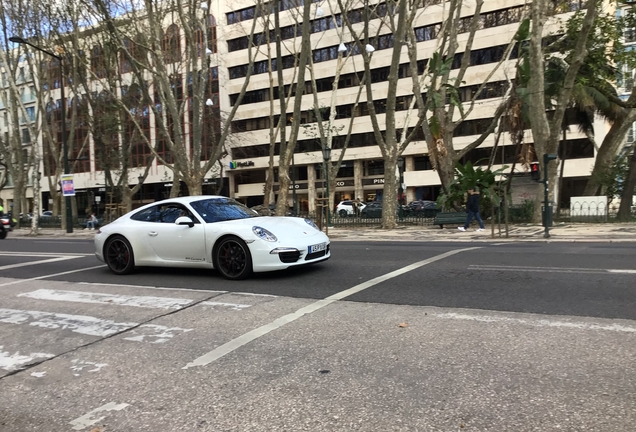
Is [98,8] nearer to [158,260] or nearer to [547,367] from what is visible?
[158,260]

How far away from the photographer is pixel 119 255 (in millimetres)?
8984

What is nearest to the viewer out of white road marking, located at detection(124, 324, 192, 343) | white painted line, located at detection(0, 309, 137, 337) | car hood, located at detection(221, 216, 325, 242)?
white road marking, located at detection(124, 324, 192, 343)

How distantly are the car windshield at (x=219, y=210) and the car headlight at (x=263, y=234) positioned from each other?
Result: 80 cm

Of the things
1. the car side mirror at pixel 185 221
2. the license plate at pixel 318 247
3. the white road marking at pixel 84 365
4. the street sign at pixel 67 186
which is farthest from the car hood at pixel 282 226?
the street sign at pixel 67 186

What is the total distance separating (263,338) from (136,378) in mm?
1238

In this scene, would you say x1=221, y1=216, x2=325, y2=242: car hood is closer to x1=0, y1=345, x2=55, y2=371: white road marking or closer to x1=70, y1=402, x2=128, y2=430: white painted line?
x1=0, y1=345, x2=55, y2=371: white road marking

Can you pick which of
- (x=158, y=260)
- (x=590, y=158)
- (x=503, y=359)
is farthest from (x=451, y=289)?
(x=590, y=158)

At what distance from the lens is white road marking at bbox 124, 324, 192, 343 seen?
4887mm

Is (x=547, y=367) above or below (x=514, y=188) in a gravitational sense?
below

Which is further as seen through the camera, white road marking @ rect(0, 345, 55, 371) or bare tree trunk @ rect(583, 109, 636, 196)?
bare tree trunk @ rect(583, 109, 636, 196)

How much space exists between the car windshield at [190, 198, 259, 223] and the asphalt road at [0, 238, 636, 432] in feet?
3.57

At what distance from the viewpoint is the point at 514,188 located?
23719mm

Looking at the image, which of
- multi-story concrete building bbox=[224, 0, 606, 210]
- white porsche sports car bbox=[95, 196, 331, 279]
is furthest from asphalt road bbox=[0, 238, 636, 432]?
multi-story concrete building bbox=[224, 0, 606, 210]

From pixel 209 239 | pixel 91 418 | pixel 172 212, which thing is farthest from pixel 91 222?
pixel 91 418
